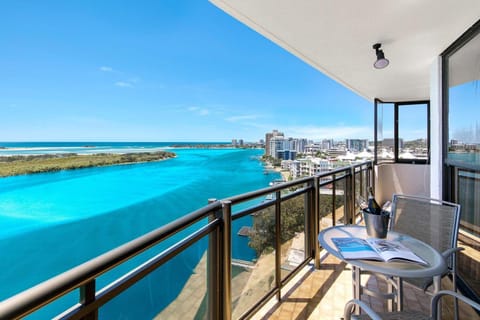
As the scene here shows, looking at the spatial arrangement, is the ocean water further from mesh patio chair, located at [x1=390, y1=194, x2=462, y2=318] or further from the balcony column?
mesh patio chair, located at [x1=390, y1=194, x2=462, y2=318]

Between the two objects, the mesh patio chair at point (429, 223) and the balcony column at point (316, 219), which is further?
the balcony column at point (316, 219)

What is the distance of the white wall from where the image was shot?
5.39 meters

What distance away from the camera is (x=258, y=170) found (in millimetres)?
12734

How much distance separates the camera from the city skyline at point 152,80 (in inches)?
338

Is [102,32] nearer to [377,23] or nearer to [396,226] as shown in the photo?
[377,23]

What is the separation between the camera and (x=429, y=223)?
1.86 metres

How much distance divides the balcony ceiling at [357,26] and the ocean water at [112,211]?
179 cm

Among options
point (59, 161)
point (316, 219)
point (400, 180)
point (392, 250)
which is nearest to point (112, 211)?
point (59, 161)

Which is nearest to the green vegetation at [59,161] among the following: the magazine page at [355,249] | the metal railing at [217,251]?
the metal railing at [217,251]

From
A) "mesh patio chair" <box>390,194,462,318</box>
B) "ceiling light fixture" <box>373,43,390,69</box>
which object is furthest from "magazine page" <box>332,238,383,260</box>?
"ceiling light fixture" <box>373,43,390,69</box>

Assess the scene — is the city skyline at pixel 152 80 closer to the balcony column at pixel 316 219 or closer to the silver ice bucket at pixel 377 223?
the balcony column at pixel 316 219

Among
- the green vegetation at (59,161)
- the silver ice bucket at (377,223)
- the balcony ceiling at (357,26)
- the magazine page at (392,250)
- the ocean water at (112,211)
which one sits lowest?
the ocean water at (112,211)

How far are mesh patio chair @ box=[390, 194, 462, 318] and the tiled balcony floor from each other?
39cm

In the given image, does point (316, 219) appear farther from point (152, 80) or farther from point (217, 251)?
point (152, 80)
